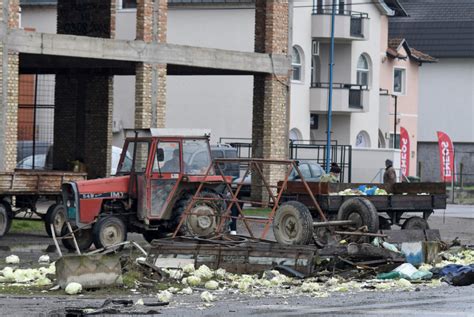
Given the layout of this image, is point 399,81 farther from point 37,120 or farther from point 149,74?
point 149,74

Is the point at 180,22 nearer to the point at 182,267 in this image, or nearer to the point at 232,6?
the point at 232,6

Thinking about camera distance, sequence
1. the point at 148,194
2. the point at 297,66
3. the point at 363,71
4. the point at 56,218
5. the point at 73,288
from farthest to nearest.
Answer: the point at 363,71 < the point at 297,66 < the point at 56,218 < the point at 148,194 < the point at 73,288

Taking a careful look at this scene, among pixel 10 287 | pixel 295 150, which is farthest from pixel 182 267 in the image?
pixel 295 150

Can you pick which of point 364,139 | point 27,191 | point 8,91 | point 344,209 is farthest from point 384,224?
point 364,139

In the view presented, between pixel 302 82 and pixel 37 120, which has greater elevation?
pixel 302 82

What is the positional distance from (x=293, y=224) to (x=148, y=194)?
425cm

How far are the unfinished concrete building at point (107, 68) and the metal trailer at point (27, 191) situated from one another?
14.8 feet

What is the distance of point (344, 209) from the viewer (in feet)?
83.8

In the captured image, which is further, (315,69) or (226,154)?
(315,69)

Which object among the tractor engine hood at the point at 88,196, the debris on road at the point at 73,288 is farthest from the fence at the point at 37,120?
the debris on road at the point at 73,288

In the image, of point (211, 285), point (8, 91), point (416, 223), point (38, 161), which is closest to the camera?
point (211, 285)

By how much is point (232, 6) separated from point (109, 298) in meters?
40.4

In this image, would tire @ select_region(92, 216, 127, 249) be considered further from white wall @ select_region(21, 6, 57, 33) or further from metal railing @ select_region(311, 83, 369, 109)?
metal railing @ select_region(311, 83, 369, 109)

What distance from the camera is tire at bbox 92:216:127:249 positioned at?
25.8 meters
